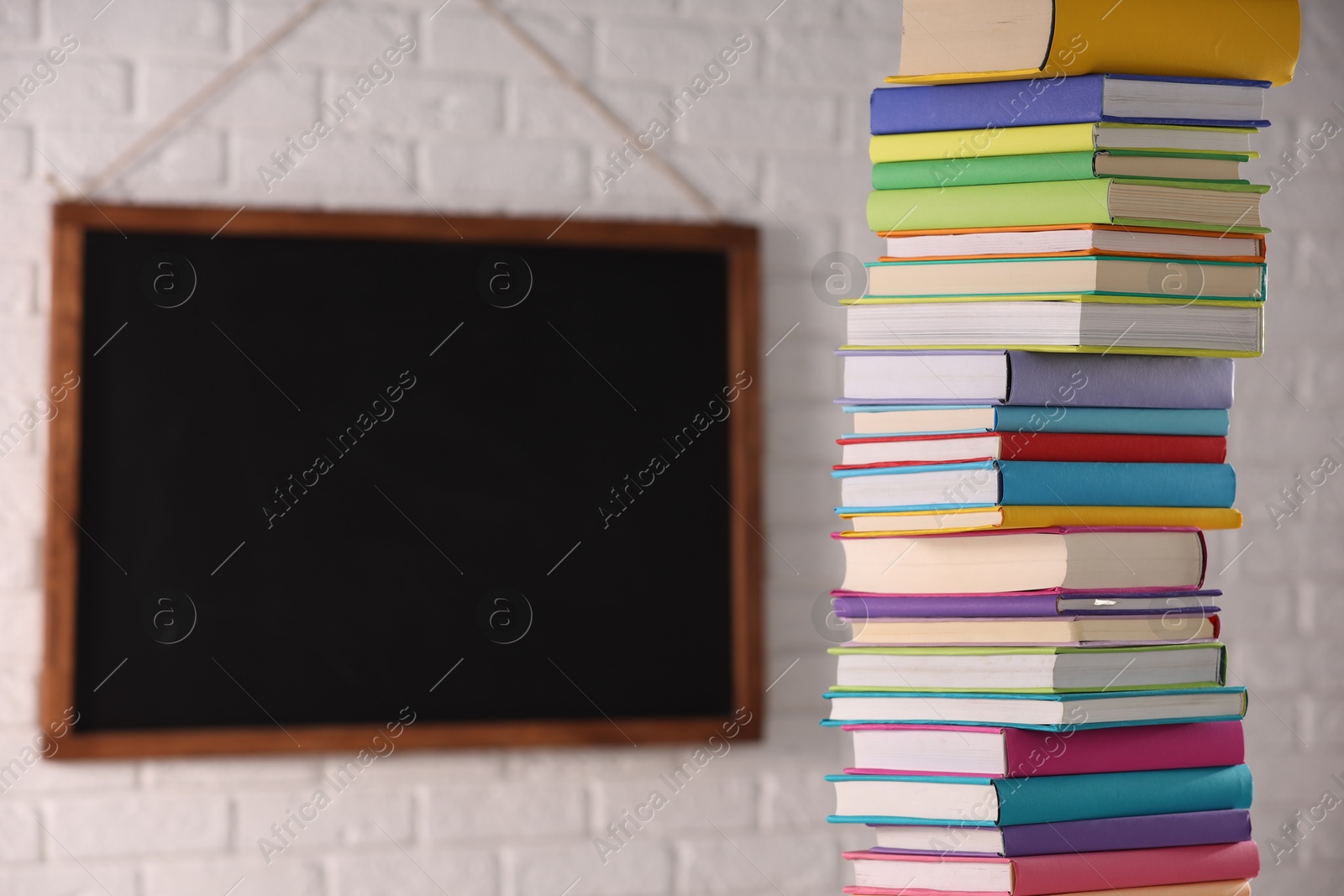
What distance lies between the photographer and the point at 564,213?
1.62 m

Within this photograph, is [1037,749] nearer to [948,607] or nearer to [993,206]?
[948,607]

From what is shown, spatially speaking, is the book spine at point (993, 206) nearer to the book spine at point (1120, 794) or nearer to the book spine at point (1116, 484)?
the book spine at point (1116, 484)

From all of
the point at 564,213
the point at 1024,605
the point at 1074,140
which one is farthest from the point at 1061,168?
the point at 564,213

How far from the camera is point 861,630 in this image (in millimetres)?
895

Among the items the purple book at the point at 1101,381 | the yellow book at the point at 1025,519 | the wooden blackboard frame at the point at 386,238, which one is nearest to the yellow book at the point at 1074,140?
the purple book at the point at 1101,381

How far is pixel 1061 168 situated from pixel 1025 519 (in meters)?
0.25

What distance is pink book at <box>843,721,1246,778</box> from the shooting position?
0.82m

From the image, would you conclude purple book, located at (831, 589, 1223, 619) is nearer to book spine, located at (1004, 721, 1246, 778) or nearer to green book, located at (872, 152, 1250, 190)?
book spine, located at (1004, 721, 1246, 778)

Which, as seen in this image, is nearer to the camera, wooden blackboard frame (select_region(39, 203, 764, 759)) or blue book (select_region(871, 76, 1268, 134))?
blue book (select_region(871, 76, 1268, 134))

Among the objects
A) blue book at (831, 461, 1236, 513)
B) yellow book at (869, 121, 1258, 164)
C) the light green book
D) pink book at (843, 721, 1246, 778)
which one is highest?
yellow book at (869, 121, 1258, 164)

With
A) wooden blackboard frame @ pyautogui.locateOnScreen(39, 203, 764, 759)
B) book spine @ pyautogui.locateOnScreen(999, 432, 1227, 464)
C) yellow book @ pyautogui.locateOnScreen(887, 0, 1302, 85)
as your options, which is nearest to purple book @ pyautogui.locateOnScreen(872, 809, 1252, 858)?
book spine @ pyautogui.locateOnScreen(999, 432, 1227, 464)

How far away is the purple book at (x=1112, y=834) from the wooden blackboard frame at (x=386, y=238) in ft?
2.49

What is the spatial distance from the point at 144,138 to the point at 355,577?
0.64 metres

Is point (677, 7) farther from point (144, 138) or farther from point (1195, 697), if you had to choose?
point (1195, 697)
